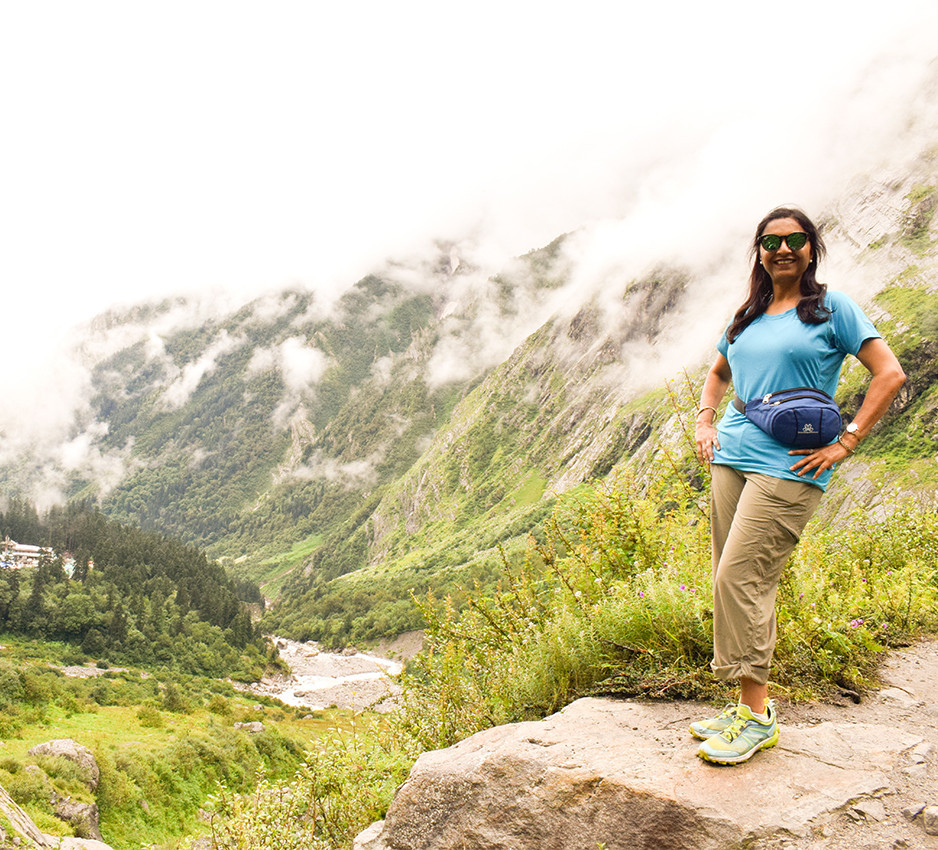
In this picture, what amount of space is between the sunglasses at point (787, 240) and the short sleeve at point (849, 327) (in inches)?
18.6

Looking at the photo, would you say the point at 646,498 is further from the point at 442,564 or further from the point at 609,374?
the point at 609,374

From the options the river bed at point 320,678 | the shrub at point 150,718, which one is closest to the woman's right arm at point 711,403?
the shrub at point 150,718

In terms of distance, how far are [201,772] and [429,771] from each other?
38.8 m

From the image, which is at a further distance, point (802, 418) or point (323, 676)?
point (323, 676)

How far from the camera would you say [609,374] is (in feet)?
628

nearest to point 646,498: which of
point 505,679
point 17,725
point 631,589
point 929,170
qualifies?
point 631,589

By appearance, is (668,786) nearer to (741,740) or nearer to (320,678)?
(741,740)

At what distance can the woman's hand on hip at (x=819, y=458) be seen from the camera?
340 centimetres

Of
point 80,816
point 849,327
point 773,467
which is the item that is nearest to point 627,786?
point 773,467

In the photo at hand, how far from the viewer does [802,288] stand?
3.79 metres

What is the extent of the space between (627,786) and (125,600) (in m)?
128

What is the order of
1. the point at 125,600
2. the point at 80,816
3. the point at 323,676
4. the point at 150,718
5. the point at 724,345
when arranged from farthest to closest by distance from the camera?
the point at 323,676 → the point at 125,600 → the point at 150,718 → the point at 80,816 → the point at 724,345

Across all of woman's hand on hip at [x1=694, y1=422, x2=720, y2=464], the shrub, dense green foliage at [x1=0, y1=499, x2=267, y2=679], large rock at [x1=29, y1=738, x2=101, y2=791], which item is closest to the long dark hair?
woman's hand on hip at [x1=694, y1=422, x2=720, y2=464]

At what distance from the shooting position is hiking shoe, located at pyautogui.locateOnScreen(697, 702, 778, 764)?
3.24 metres
